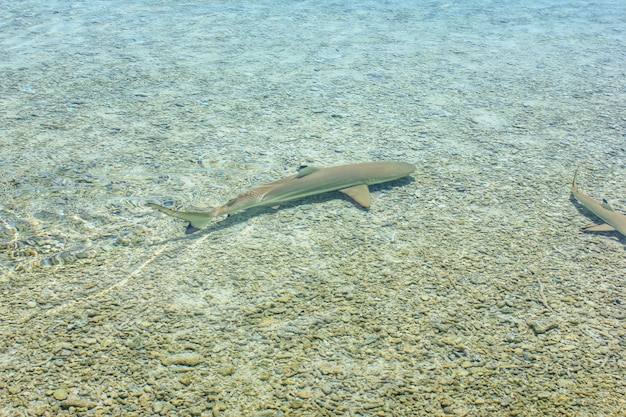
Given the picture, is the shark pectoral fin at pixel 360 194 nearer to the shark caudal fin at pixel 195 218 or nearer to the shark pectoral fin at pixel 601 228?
the shark caudal fin at pixel 195 218

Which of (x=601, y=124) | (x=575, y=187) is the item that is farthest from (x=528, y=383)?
(x=601, y=124)

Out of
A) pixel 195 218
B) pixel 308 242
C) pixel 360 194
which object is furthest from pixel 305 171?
pixel 195 218

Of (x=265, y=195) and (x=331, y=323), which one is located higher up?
(x=265, y=195)

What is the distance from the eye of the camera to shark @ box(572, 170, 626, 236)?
3.52 m

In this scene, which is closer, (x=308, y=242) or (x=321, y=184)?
(x=308, y=242)

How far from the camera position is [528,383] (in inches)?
98.2

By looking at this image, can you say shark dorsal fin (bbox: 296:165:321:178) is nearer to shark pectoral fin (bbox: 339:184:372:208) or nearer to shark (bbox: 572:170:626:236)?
shark pectoral fin (bbox: 339:184:372:208)

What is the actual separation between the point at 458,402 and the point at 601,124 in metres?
4.02

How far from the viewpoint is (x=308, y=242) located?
3.47 m

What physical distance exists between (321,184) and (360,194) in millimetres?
301

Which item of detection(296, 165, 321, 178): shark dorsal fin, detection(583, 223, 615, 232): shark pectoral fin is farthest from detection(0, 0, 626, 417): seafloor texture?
detection(296, 165, 321, 178): shark dorsal fin

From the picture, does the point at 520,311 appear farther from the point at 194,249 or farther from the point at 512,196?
the point at 194,249

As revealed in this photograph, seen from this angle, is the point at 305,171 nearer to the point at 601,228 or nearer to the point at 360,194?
the point at 360,194

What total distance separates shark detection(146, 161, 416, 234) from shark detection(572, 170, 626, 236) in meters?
1.29
